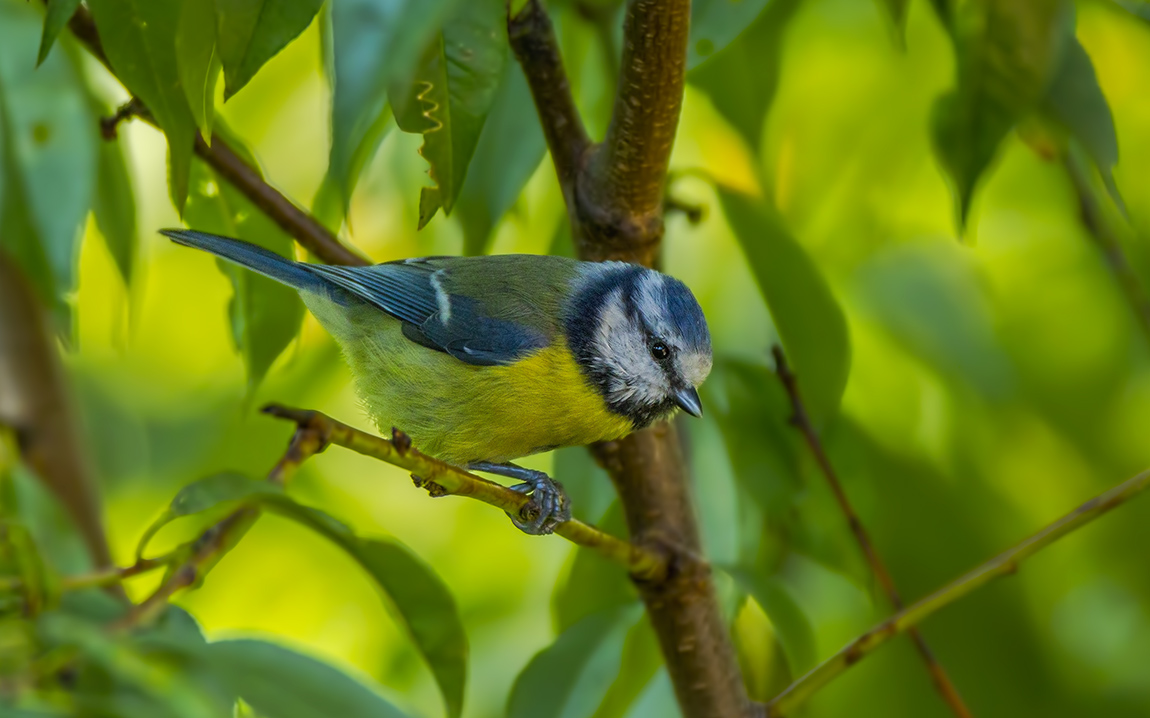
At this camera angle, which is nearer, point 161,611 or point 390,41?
point 390,41

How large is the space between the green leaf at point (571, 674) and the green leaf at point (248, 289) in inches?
21.6

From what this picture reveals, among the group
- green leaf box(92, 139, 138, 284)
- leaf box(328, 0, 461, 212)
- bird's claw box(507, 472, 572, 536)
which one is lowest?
bird's claw box(507, 472, 572, 536)

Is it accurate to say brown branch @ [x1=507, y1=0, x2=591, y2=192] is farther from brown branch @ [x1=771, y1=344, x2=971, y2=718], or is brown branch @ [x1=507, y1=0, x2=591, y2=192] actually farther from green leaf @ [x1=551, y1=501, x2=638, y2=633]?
green leaf @ [x1=551, y1=501, x2=638, y2=633]

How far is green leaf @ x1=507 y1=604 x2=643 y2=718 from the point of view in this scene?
156 cm

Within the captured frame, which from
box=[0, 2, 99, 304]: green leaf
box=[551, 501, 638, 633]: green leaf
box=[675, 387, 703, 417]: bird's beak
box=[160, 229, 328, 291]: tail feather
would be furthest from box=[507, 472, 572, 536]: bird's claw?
box=[0, 2, 99, 304]: green leaf

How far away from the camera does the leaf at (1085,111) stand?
143cm

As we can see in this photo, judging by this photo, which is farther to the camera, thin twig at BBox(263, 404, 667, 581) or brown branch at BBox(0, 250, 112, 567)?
brown branch at BBox(0, 250, 112, 567)

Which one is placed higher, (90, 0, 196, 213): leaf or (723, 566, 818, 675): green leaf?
(90, 0, 196, 213): leaf

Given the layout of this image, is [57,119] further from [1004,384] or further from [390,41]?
[1004,384]

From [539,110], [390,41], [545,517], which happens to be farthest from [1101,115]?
[390,41]

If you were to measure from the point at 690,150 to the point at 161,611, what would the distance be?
1.58 meters

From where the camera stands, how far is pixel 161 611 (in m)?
1.32

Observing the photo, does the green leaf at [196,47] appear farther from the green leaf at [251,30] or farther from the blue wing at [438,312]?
the blue wing at [438,312]

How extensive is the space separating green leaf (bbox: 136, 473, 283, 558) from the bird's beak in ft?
2.56
